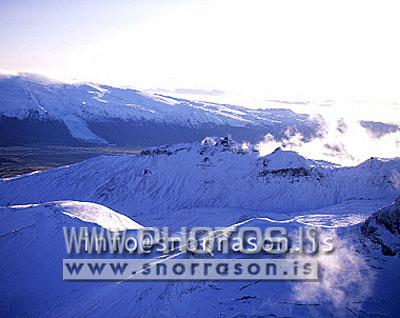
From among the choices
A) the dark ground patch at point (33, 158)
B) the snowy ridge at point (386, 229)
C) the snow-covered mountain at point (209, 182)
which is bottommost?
the snowy ridge at point (386, 229)

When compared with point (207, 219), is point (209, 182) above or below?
above

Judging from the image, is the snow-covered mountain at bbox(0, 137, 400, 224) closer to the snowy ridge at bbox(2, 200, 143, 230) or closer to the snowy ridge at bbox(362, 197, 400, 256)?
the snowy ridge at bbox(2, 200, 143, 230)

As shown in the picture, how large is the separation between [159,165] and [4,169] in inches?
3250

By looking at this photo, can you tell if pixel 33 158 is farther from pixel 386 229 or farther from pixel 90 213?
pixel 386 229

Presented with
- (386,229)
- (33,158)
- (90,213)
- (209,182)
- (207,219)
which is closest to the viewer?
(386,229)

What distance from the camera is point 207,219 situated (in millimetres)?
64562

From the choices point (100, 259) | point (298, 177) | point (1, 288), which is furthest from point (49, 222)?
point (298, 177)

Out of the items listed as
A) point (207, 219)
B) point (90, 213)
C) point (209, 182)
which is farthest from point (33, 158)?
point (90, 213)

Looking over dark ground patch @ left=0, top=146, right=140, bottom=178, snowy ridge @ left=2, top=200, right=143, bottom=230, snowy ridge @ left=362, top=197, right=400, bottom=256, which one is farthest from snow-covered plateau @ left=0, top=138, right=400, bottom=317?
dark ground patch @ left=0, top=146, right=140, bottom=178

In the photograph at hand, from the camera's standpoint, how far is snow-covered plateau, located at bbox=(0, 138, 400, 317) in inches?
788

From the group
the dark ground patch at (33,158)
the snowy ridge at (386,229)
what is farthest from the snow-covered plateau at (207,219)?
the dark ground patch at (33,158)

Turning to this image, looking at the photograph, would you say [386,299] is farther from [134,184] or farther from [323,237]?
[134,184]

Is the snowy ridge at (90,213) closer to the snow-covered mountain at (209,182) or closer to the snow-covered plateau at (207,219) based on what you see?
the snow-covered plateau at (207,219)

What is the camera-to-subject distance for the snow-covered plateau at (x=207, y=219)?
20016 mm
